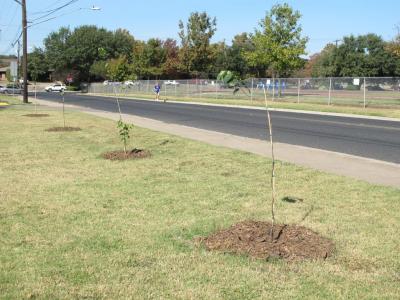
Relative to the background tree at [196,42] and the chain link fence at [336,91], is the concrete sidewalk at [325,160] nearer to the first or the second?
the chain link fence at [336,91]

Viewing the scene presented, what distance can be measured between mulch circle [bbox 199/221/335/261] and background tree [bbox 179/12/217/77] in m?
59.6

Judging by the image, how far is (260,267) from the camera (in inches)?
179

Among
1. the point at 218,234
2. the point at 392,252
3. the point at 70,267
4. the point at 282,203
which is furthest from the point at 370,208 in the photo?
the point at 70,267

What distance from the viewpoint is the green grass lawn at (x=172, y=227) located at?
4148 mm

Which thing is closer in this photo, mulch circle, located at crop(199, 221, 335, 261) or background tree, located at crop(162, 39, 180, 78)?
mulch circle, located at crop(199, 221, 335, 261)

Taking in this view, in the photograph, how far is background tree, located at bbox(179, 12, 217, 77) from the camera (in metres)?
63.4

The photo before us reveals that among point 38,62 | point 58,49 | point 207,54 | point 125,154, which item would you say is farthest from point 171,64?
point 125,154

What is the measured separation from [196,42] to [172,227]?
200ft

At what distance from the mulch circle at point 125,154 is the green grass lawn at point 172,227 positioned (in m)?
0.35

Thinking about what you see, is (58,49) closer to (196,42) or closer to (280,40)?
(196,42)

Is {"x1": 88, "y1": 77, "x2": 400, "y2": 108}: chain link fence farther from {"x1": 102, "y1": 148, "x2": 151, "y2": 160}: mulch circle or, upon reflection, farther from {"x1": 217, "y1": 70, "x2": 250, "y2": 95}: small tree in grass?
{"x1": 217, "y1": 70, "x2": 250, "y2": 95}: small tree in grass

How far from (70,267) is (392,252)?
9.47 feet

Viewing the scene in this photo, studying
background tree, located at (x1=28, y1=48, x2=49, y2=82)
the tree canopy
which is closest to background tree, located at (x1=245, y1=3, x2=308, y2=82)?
the tree canopy

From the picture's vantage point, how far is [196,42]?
65125mm
